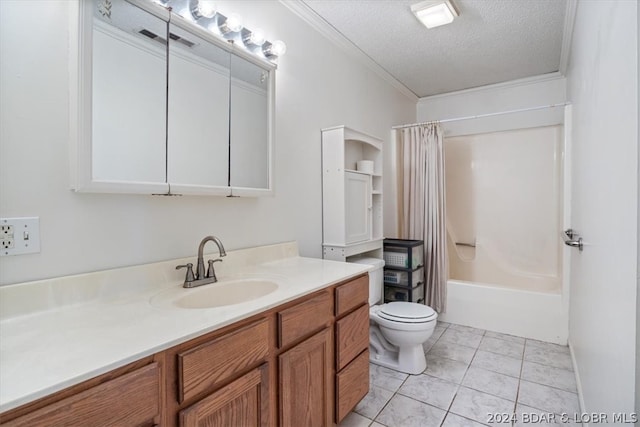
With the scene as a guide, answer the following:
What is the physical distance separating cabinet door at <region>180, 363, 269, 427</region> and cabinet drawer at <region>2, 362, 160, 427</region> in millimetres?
116

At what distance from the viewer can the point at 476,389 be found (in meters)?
1.94

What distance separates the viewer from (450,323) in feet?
9.89

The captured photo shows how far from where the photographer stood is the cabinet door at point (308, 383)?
117 centimetres

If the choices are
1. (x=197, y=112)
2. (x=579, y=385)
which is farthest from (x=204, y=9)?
(x=579, y=385)

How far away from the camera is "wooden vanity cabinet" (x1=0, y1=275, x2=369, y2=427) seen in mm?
683

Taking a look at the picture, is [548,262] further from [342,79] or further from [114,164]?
[114,164]

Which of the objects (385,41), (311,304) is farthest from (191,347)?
(385,41)

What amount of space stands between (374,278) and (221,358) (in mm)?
1619

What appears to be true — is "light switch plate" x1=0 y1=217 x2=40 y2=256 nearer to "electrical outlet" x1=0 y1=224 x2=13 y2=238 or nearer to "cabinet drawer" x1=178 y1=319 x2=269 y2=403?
"electrical outlet" x1=0 y1=224 x2=13 y2=238

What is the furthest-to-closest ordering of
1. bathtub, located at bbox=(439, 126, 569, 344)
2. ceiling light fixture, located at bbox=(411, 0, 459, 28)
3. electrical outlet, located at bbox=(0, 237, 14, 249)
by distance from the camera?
bathtub, located at bbox=(439, 126, 569, 344) < ceiling light fixture, located at bbox=(411, 0, 459, 28) < electrical outlet, located at bbox=(0, 237, 14, 249)

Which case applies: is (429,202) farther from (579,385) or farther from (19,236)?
(19,236)

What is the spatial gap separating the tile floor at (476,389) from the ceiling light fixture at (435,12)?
230 cm

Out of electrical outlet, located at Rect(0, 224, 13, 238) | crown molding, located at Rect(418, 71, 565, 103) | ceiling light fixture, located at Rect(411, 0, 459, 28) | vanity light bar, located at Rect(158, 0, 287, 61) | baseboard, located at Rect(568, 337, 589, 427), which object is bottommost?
baseboard, located at Rect(568, 337, 589, 427)

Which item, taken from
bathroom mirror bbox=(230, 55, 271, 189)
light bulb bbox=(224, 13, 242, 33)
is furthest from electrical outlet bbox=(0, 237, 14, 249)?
light bulb bbox=(224, 13, 242, 33)
